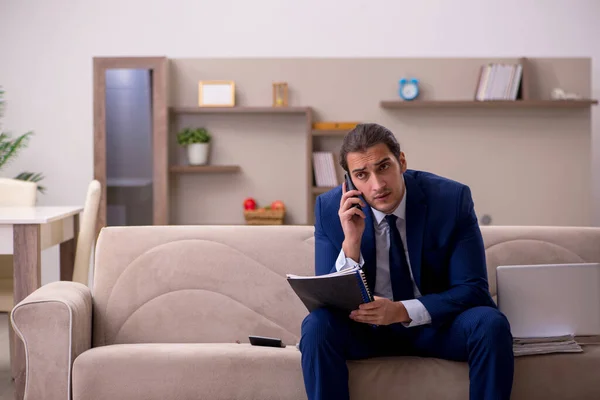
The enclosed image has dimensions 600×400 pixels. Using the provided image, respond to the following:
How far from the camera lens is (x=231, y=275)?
2.98m

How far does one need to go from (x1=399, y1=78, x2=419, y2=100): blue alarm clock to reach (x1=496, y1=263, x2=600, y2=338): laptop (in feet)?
10.9

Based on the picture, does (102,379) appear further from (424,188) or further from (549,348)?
(549,348)

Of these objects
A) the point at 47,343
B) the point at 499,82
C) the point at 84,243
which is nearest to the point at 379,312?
the point at 47,343

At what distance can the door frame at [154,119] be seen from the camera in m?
5.72

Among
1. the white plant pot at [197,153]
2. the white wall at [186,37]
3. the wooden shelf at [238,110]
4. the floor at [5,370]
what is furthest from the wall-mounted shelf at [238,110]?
the floor at [5,370]

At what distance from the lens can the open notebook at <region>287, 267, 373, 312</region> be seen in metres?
2.24

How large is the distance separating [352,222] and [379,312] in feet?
1.02

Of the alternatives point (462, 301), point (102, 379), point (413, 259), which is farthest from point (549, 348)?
point (102, 379)

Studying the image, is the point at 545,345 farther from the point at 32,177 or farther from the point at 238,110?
the point at 32,177

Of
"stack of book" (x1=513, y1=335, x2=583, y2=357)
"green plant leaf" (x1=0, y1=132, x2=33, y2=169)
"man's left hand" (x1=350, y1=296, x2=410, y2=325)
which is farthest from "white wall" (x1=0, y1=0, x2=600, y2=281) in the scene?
"man's left hand" (x1=350, y1=296, x2=410, y2=325)

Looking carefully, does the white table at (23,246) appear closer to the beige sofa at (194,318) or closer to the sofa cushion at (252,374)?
the beige sofa at (194,318)

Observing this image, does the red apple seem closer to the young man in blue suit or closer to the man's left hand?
the young man in blue suit

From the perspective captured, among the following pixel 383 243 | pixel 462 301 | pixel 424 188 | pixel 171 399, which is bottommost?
pixel 171 399

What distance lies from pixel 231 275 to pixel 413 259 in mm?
792
